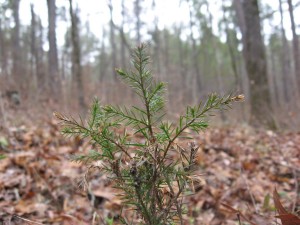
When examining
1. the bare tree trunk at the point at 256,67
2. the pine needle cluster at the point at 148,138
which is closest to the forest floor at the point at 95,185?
the pine needle cluster at the point at 148,138

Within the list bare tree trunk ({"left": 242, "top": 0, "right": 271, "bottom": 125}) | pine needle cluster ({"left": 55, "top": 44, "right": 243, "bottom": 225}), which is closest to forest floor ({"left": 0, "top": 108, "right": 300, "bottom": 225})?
pine needle cluster ({"left": 55, "top": 44, "right": 243, "bottom": 225})

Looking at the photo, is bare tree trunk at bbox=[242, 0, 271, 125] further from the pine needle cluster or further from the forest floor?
the pine needle cluster

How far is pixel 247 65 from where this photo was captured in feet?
24.9

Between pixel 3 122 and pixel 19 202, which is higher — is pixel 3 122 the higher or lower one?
the higher one

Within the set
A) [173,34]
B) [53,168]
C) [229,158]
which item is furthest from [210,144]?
[173,34]

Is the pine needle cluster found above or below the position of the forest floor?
above

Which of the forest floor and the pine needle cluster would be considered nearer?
the pine needle cluster

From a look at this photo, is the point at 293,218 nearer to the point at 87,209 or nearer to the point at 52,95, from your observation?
the point at 87,209

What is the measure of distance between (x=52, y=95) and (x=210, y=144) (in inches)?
180

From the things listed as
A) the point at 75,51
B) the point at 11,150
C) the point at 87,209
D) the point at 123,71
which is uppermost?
the point at 75,51

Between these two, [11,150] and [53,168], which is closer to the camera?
[53,168]

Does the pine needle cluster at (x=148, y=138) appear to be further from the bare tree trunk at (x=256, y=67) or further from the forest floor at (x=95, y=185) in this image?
the bare tree trunk at (x=256, y=67)

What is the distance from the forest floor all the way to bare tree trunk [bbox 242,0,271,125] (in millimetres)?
3009

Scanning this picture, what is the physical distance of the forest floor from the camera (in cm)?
203
